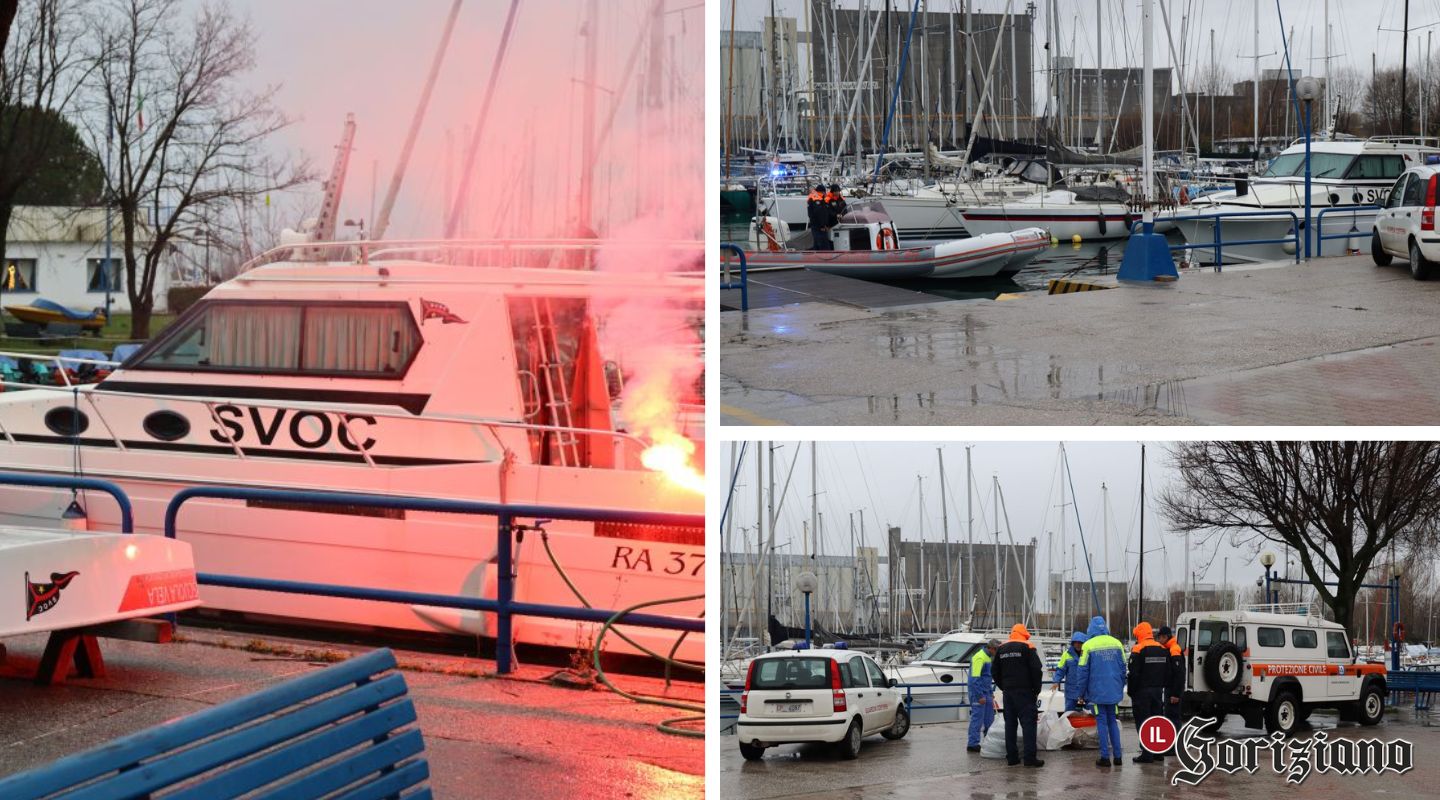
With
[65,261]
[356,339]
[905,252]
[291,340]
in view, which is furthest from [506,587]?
[65,261]

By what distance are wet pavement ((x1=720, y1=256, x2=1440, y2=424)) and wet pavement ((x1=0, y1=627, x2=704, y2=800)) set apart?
1.49 m

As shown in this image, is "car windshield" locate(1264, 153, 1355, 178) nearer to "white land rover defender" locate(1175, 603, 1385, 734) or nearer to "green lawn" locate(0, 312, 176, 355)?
"white land rover defender" locate(1175, 603, 1385, 734)

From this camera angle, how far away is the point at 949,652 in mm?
14023

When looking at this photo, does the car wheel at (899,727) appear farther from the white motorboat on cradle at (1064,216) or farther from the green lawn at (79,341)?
the white motorboat on cradle at (1064,216)

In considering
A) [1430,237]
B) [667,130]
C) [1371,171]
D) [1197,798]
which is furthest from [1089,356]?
[1371,171]

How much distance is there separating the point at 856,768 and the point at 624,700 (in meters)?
2.53

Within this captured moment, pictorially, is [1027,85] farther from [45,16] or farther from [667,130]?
[667,130]

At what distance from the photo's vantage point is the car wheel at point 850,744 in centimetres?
865

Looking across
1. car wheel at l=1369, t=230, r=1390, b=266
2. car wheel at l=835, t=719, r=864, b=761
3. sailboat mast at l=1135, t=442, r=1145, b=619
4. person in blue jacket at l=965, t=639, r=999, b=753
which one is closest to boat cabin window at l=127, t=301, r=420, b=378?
car wheel at l=835, t=719, r=864, b=761

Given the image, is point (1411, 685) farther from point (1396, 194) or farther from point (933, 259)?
point (933, 259)

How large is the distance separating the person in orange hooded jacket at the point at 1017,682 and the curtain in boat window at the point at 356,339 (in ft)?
19.8

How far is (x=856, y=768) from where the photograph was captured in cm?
801

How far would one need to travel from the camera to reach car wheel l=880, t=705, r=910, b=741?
9.70m

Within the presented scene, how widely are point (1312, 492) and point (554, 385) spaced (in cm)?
693
